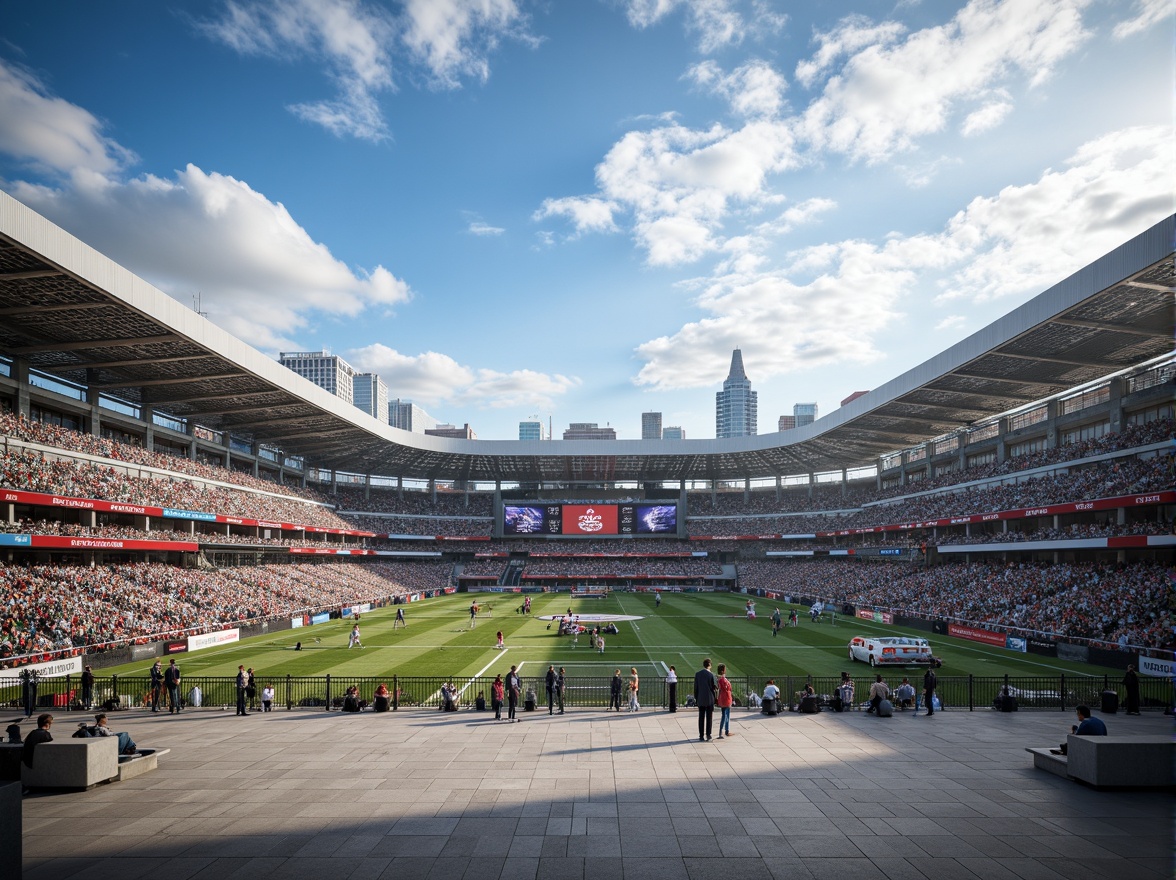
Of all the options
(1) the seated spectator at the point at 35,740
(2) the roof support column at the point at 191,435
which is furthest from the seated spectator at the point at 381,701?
(2) the roof support column at the point at 191,435

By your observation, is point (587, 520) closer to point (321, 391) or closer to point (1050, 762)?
point (321, 391)

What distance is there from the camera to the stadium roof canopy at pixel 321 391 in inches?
1171

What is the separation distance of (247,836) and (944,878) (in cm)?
1045

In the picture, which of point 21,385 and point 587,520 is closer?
point 21,385

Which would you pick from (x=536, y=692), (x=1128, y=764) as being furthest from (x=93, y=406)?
(x=1128, y=764)

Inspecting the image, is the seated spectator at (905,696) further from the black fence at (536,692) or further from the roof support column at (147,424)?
the roof support column at (147,424)

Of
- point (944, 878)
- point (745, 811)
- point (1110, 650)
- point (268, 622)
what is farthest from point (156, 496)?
point (1110, 650)

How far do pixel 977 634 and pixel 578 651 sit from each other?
23.1 metres

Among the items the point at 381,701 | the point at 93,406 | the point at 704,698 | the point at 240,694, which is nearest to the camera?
the point at 704,698

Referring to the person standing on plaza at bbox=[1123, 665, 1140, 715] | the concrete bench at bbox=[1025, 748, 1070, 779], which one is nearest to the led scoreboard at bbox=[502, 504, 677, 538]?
the person standing on plaza at bbox=[1123, 665, 1140, 715]

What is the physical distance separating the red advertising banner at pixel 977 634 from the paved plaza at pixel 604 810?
20.2 metres

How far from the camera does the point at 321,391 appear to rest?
191 ft

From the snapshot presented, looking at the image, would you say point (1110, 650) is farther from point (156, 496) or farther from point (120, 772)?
point (156, 496)

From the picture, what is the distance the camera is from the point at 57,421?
139 feet
